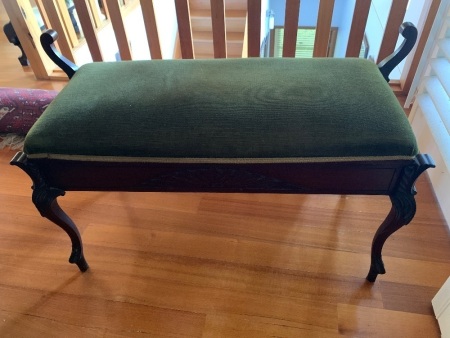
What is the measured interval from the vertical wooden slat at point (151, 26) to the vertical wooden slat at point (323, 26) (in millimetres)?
697

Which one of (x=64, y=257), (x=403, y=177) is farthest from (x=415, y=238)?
(x=64, y=257)

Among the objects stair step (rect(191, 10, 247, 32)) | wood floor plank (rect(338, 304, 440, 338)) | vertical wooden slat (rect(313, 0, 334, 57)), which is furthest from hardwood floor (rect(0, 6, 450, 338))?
stair step (rect(191, 10, 247, 32))

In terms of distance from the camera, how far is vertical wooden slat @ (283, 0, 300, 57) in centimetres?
143

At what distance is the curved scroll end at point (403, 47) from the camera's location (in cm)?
92

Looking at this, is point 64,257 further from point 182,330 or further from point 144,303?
point 182,330

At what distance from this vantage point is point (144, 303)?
3.27 feet

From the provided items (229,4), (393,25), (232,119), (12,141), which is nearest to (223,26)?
(393,25)

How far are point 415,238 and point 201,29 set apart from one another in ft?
8.84

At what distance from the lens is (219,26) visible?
1.54m

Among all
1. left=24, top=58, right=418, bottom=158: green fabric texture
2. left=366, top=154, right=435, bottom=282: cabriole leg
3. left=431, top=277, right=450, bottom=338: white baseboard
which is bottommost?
left=431, top=277, right=450, bottom=338: white baseboard

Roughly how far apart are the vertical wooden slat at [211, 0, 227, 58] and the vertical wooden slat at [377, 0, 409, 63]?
0.66 metres

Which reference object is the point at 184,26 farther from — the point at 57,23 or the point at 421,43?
the point at 421,43

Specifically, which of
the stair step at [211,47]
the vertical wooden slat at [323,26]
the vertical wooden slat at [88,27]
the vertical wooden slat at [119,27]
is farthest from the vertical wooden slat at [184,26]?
the stair step at [211,47]

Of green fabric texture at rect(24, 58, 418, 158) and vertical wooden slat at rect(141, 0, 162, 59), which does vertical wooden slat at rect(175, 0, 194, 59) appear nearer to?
vertical wooden slat at rect(141, 0, 162, 59)
